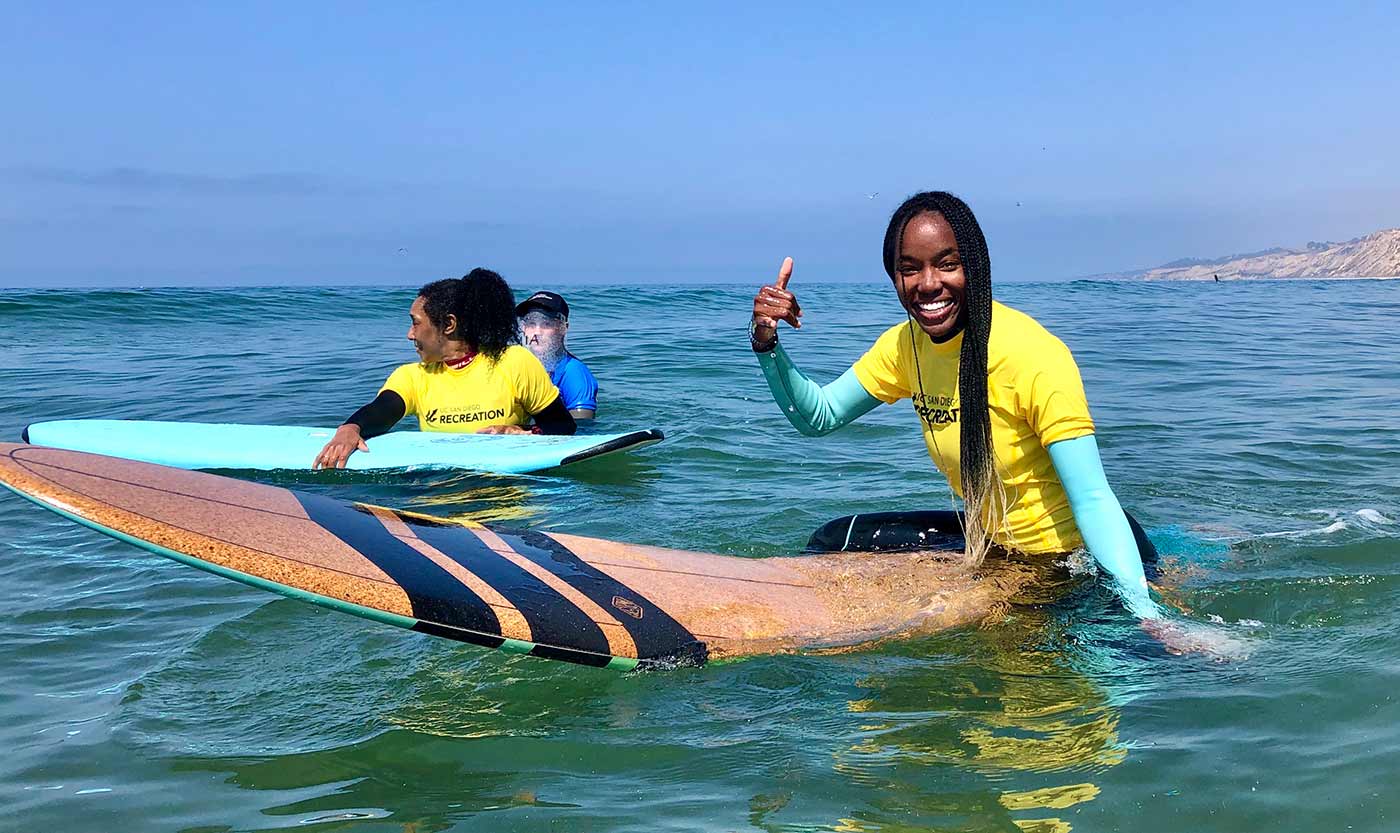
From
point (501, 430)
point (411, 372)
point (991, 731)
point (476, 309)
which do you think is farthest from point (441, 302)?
point (991, 731)

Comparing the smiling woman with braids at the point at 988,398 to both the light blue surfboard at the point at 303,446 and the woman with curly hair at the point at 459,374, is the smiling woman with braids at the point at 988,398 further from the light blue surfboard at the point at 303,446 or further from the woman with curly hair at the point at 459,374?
the woman with curly hair at the point at 459,374

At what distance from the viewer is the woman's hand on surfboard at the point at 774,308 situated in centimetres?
349

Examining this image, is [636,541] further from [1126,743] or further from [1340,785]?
[1340,785]

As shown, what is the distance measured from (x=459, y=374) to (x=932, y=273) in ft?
14.3

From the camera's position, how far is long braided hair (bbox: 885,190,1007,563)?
3162 mm

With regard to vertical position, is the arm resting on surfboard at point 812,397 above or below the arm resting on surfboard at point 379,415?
above

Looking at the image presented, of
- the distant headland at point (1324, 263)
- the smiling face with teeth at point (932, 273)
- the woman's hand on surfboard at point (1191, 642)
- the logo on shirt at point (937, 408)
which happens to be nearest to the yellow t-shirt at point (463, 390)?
the logo on shirt at point (937, 408)

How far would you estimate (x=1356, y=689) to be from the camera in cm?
298

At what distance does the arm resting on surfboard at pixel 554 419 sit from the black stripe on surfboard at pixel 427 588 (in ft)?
13.7

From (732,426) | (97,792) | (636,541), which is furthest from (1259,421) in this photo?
(97,792)

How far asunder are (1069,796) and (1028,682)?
28.8 inches

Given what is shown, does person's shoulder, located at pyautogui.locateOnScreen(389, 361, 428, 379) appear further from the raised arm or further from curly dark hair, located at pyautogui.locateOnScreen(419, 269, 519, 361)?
the raised arm

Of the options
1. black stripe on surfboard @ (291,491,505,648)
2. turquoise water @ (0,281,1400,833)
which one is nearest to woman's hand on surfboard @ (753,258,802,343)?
turquoise water @ (0,281,1400,833)

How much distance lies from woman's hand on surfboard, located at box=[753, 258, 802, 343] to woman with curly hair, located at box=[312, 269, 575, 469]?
3600 mm
